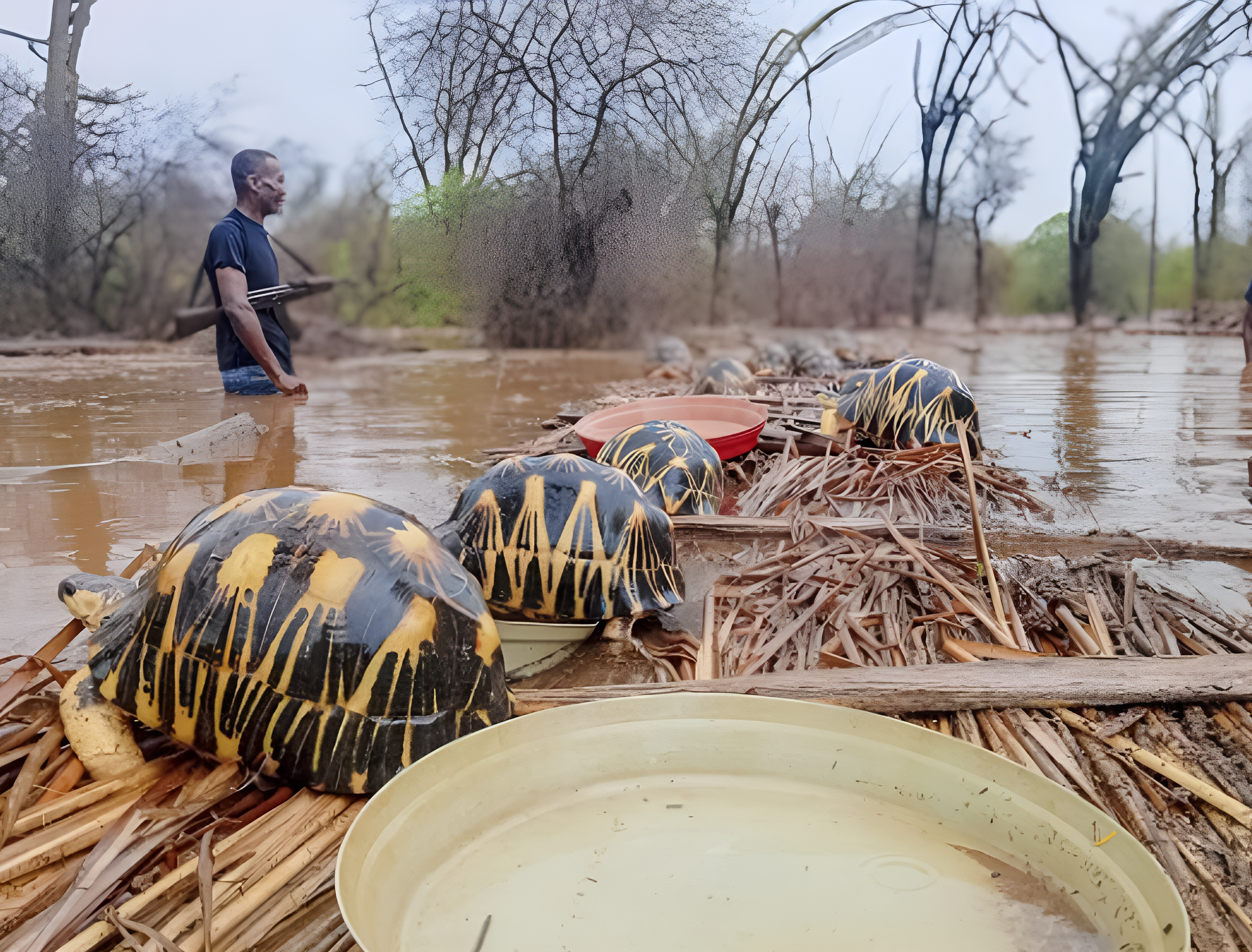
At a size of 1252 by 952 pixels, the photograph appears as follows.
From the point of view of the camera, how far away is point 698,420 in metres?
4.47

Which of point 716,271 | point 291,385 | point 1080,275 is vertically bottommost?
point 291,385

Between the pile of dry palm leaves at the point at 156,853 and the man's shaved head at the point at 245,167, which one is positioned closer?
the pile of dry palm leaves at the point at 156,853

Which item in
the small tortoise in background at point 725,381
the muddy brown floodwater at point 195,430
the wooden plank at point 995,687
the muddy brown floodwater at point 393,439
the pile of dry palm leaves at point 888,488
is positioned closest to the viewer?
the wooden plank at point 995,687

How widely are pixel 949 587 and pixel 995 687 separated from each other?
1.73ft

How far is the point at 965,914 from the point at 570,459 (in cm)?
156

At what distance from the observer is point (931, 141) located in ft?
30.2

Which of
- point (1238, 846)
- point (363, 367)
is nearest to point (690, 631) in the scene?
point (1238, 846)

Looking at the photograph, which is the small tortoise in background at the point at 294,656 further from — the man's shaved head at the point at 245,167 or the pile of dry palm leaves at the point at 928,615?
the man's shaved head at the point at 245,167

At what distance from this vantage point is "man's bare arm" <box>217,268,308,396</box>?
153 inches

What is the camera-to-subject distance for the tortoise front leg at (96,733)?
1301 mm

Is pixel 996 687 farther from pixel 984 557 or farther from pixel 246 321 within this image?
pixel 246 321

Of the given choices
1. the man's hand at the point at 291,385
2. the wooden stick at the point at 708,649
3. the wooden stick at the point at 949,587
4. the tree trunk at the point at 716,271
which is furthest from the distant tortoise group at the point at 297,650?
the tree trunk at the point at 716,271

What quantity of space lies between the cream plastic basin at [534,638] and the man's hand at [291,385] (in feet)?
9.78

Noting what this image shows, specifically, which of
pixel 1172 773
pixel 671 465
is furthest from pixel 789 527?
pixel 1172 773
